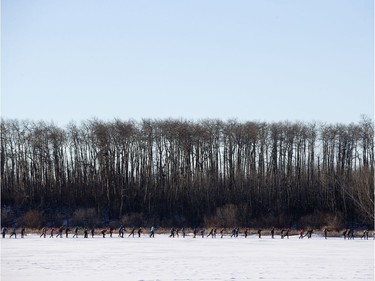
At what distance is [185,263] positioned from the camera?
95.4ft

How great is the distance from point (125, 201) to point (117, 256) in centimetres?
3989

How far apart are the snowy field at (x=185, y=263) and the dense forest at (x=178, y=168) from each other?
32.4 metres

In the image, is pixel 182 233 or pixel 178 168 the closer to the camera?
pixel 182 233

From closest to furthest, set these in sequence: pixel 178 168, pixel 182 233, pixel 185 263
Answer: pixel 185 263 → pixel 182 233 → pixel 178 168

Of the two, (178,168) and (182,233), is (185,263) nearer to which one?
(182,233)

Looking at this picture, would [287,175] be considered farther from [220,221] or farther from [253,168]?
[220,221]

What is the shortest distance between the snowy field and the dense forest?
3237 centimetres

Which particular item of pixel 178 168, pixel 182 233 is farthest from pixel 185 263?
pixel 178 168

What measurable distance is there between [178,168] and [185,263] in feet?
155

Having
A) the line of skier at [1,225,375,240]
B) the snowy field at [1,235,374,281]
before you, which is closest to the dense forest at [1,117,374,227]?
the line of skier at [1,225,375,240]

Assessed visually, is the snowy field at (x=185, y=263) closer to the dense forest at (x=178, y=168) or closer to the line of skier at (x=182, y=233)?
the line of skier at (x=182, y=233)

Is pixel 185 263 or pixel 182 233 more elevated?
pixel 185 263

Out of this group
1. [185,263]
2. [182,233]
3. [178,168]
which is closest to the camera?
[185,263]

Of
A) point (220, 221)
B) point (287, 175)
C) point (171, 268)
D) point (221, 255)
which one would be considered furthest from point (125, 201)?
point (171, 268)
